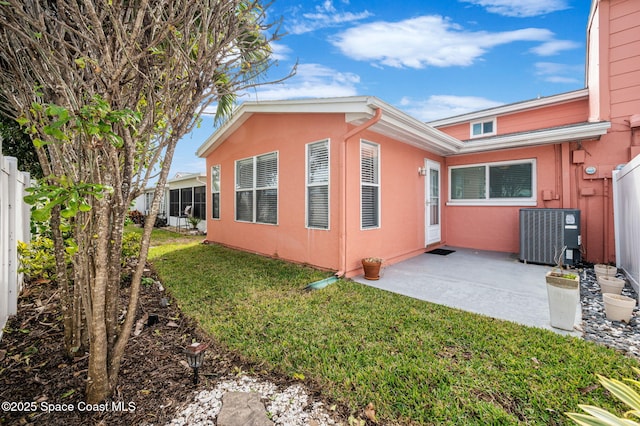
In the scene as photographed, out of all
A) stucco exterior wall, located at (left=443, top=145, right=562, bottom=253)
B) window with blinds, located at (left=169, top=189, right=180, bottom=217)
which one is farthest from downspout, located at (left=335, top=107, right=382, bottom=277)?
window with blinds, located at (left=169, top=189, right=180, bottom=217)

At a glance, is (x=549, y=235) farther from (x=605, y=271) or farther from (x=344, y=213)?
(x=344, y=213)

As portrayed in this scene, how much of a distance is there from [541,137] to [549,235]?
7.04 ft

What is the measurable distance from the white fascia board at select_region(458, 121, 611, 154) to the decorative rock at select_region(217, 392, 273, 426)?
7.23 m

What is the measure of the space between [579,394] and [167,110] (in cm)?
360

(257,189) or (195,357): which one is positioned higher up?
(257,189)

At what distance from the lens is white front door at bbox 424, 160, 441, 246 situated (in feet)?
23.9

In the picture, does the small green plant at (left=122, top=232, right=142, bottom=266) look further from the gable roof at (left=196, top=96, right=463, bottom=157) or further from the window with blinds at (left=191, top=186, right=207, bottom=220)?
the window with blinds at (left=191, top=186, right=207, bottom=220)

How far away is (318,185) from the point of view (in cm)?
543

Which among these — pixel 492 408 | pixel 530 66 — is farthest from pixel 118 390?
pixel 530 66

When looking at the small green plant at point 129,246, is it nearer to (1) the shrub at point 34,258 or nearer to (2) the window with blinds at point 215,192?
(1) the shrub at point 34,258

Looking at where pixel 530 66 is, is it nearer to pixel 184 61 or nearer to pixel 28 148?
pixel 184 61

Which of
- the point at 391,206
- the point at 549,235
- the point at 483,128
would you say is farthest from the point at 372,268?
the point at 483,128

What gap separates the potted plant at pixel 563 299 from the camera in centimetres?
290

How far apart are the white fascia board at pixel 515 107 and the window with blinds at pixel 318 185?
24.3 ft
